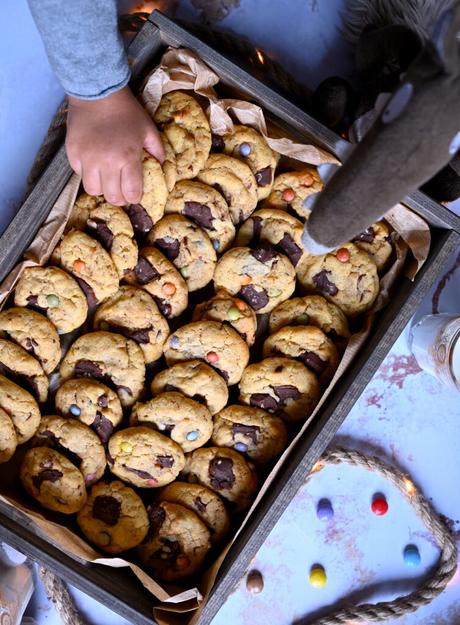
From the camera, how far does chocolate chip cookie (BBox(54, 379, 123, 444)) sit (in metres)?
1.09

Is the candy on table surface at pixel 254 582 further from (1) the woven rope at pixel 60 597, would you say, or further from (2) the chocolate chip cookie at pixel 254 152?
(2) the chocolate chip cookie at pixel 254 152

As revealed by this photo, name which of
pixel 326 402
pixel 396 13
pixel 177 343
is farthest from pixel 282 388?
pixel 396 13

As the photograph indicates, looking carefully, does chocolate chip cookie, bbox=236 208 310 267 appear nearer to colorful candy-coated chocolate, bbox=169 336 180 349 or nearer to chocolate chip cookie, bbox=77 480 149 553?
colorful candy-coated chocolate, bbox=169 336 180 349

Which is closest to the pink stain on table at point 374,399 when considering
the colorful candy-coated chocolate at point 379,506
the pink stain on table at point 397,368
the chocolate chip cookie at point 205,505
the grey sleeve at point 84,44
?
the pink stain on table at point 397,368

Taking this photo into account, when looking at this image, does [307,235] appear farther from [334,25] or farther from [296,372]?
[334,25]

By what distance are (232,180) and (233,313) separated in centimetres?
21

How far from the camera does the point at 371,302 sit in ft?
3.89

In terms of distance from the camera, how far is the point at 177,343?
3.71 feet

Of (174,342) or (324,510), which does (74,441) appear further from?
(324,510)

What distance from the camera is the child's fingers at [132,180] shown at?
1059 millimetres

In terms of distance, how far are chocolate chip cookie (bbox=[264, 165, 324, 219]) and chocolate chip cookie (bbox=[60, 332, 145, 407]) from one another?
1.08 feet

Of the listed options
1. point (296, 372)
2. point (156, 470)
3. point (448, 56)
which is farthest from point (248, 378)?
point (448, 56)

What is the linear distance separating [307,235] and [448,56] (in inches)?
9.8

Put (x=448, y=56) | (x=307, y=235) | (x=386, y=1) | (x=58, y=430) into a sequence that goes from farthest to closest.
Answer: (x=386, y=1) → (x=58, y=430) → (x=307, y=235) → (x=448, y=56)
